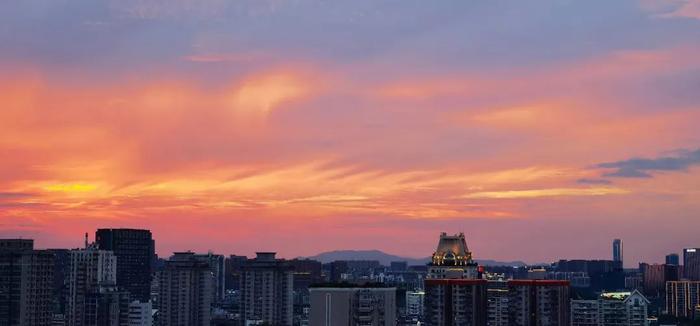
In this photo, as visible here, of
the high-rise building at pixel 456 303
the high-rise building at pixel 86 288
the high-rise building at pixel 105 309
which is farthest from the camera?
the high-rise building at pixel 86 288

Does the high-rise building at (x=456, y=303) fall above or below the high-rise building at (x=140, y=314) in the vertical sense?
above

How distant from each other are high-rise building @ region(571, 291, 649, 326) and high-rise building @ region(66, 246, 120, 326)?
71750 millimetres

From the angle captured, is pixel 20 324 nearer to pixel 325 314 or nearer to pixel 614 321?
pixel 325 314

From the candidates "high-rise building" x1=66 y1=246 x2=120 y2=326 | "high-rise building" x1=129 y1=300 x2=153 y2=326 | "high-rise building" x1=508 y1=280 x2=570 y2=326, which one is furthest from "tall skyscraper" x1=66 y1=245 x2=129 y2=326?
"high-rise building" x1=508 y1=280 x2=570 y2=326

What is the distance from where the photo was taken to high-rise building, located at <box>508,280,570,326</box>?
144750 millimetres

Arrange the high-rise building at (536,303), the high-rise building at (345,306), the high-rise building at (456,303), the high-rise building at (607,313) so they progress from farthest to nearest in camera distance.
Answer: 1. the high-rise building at (607,313)
2. the high-rise building at (456,303)
3. the high-rise building at (536,303)
4. the high-rise building at (345,306)

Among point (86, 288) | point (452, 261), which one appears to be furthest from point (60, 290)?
point (452, 261)

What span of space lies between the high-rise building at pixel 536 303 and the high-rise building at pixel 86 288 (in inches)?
2696

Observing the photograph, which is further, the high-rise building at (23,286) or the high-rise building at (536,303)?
the high-rise building at (23,286)

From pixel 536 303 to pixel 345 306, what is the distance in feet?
177

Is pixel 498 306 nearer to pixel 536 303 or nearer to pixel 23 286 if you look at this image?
pixel 536 303

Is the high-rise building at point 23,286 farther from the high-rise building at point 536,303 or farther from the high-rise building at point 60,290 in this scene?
the high-rise building at point 536,303

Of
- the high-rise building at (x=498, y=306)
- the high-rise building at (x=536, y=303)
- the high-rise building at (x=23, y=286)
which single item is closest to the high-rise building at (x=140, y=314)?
the high-rise building at (x=23, y=286)

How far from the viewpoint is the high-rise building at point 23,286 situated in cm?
15600
